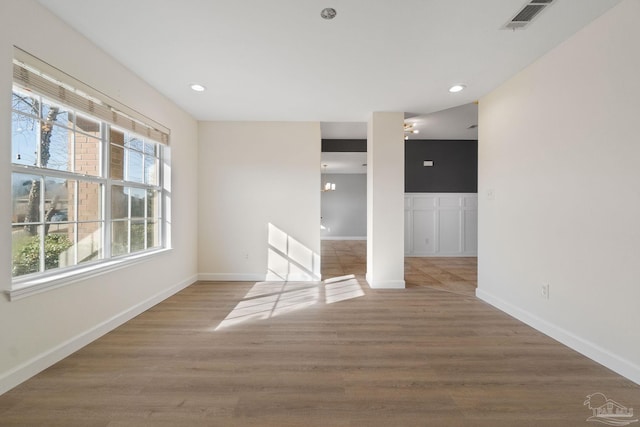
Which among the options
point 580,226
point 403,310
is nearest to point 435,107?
point 580,226

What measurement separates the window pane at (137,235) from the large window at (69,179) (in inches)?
0.4

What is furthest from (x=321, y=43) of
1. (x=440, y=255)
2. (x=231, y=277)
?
(x=440, y=255)

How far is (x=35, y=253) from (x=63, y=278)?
264 millimetres

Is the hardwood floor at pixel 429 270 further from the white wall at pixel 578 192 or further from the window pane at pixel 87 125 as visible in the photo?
the window pane at pixel 87 125

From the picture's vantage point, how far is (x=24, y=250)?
1991 millimetres

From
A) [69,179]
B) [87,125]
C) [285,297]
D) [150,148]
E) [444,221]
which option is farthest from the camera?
[444,221]

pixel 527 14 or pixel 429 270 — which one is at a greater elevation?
pixel 527 14

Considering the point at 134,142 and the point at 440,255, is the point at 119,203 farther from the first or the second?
the point at 440,255

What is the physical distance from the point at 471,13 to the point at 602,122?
126 centimetres

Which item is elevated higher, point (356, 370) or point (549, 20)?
point (549, 20)

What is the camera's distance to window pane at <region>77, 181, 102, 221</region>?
8.02ft

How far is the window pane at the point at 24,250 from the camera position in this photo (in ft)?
6.29

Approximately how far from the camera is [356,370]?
1994 millimetres

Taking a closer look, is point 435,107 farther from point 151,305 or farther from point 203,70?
point 151,305
